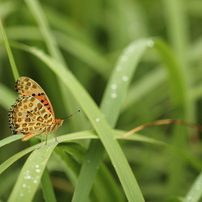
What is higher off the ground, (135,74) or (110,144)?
(135,74)

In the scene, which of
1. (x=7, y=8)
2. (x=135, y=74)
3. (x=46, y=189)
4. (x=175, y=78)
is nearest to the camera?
(x=46, y=189)

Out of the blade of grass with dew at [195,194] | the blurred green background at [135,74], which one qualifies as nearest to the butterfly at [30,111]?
the blade of grass with dew at [195,194]

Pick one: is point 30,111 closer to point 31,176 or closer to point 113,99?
point 31,176

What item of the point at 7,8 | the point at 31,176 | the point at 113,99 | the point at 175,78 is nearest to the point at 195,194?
the point at 113,99

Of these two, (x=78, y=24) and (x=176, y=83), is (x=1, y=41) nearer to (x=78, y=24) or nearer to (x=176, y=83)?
(x=176, y=83)

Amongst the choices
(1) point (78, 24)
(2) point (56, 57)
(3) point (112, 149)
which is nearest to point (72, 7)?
(1) point (78, 24)

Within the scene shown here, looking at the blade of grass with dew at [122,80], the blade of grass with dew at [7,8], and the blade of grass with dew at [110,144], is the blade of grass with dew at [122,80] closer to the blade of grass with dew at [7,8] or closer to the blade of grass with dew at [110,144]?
the blade of grass with dew at [110,144]

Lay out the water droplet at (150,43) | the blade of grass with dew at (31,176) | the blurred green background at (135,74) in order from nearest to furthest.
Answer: the blade of grass with dew at (31,176) < the water droplet at (150,43) < the blurred green background at (135,74)
